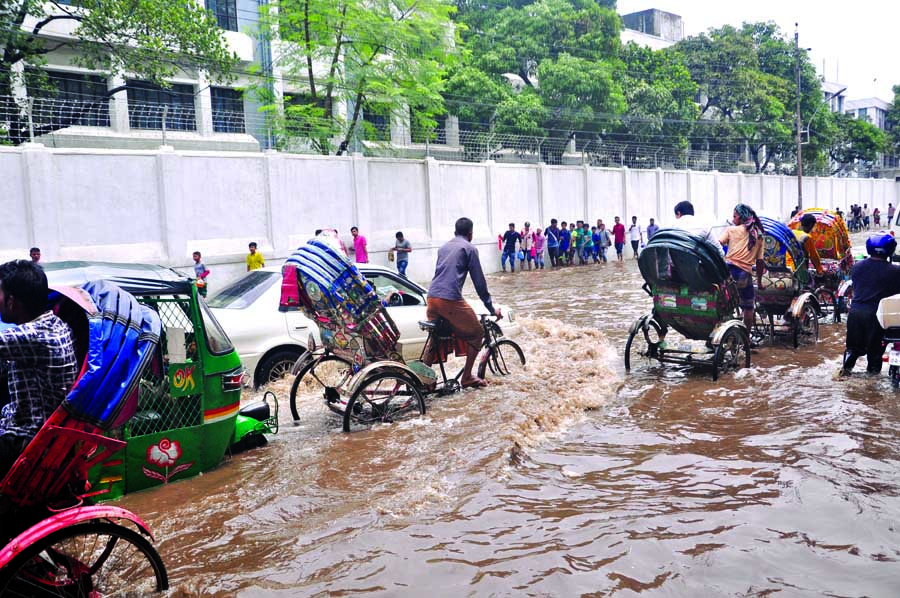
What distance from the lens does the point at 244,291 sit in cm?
921

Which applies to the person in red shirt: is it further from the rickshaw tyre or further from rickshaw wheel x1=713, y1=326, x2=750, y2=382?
the rickshaw tyre

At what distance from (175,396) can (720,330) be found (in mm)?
6013

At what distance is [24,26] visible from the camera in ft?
70.4

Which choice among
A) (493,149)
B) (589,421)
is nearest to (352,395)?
(589,421)

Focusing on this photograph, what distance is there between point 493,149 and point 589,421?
69.8 feet

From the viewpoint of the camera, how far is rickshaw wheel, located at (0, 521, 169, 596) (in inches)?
136

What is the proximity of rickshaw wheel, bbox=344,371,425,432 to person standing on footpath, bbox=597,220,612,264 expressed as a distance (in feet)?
74.0

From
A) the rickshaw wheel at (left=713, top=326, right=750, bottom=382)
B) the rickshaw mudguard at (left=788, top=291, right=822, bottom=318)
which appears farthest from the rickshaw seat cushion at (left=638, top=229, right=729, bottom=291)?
the rickshaw mudguard at (left=788, top=291, right=822, bottom=318)

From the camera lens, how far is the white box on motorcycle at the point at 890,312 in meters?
7.26

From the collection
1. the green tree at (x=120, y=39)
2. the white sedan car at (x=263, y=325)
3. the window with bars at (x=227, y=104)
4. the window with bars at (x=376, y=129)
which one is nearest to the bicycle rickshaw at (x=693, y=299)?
the white sedan car at (x=263, y=325)

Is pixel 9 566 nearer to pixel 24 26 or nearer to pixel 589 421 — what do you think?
pixel 589 421

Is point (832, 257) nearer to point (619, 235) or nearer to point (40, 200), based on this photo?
point (40, 200)

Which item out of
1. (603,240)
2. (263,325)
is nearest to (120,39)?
(263,325)

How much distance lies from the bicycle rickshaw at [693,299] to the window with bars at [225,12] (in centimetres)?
2120
